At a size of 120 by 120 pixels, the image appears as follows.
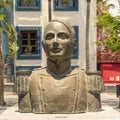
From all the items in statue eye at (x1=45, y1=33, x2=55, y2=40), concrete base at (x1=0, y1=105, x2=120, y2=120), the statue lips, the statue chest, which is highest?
statue eye at (x1=45, y1=33, x2=55, y2=40)

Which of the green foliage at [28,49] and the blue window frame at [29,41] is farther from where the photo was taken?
the blue window frame at [29,41]

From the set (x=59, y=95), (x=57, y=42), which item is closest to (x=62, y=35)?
(x=57, y=42)

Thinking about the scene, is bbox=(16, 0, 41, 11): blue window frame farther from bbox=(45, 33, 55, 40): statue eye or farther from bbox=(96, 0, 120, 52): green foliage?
bbox=(45, 33, 55, 40): statue eye

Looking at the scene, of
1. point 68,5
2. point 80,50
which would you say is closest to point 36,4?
point 68,5

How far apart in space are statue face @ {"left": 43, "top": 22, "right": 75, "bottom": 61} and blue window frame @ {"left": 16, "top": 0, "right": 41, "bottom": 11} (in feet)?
72.3

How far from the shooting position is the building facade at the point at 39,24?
34.0 meters

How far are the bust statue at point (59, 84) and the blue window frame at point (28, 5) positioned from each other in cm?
2199

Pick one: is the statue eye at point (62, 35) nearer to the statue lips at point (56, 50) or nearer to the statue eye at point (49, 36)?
the statue eye at point (49, 36)

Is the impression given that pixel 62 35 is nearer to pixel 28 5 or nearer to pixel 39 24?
pixel 39 24

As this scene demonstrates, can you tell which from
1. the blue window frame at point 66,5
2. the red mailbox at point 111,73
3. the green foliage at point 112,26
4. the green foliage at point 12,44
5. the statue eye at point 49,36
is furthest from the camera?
the blue window frame at point 66,5

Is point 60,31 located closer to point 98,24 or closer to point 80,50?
point 98,24

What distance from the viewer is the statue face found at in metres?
12.1

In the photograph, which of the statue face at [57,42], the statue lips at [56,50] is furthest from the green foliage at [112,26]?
the statue lips at [56,50]

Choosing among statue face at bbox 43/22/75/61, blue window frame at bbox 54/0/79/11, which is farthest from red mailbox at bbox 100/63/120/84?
statue face at bbox 43/22/75/61
